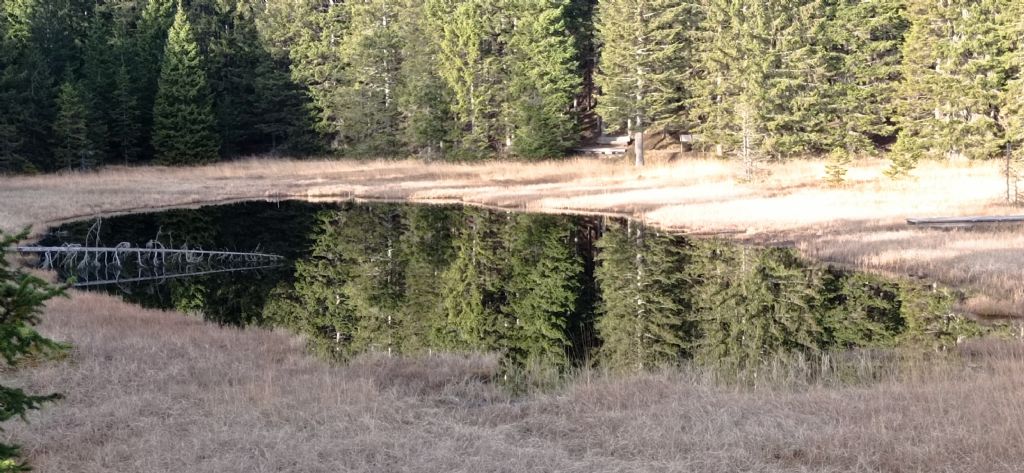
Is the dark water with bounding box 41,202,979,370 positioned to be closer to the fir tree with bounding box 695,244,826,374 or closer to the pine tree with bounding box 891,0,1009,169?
the fir tree with bounding box 695,244,826,374

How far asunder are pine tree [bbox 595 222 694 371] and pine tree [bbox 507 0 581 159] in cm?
2297

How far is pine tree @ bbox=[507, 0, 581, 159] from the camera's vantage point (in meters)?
49.5

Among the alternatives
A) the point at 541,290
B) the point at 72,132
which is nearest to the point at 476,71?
the point at 72,132

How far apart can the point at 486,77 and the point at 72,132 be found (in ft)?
Answer: 77.4

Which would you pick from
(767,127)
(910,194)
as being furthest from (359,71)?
(910,194)

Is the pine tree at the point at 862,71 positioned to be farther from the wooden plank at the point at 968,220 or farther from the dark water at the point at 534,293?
the wooden plank at the point at 968,220

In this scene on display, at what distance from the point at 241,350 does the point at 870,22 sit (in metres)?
42.1

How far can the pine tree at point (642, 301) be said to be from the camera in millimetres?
13953

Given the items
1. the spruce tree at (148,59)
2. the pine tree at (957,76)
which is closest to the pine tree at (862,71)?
the pine tree at (957,76)

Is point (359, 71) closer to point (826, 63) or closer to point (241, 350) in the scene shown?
point (826, 63)

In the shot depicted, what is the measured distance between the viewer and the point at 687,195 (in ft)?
114

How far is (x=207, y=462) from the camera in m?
7.55

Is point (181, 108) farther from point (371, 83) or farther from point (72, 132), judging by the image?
point (371, 83)

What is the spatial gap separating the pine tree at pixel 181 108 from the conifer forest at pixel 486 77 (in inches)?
5.5
